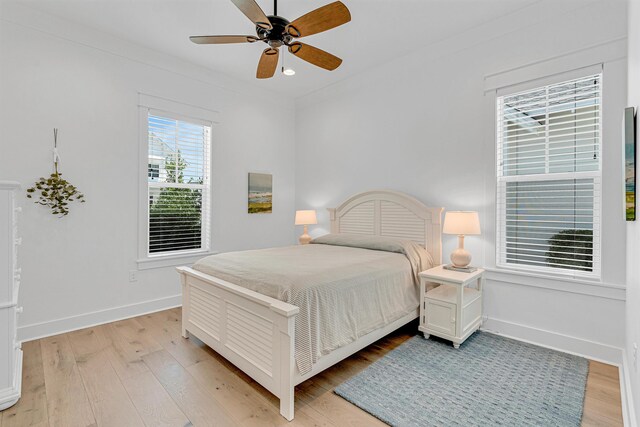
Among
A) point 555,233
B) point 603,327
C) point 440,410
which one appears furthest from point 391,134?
point 440,410

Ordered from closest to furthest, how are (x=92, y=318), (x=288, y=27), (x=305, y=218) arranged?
(x=288, y=27) < (x=92, y=318) < (x=305, y=218)

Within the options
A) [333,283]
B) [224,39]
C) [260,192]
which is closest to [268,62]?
[224,39]

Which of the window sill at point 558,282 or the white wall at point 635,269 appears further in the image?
the window sill at point 558,282

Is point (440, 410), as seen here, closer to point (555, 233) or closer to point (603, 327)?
point (603, 327)

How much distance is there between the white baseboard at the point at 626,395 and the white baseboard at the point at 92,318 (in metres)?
3.97

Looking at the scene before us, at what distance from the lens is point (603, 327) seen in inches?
94.6

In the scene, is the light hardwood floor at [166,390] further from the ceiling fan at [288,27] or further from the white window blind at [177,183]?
the ceiling fan at [288,27]

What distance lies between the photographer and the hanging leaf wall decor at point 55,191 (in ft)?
9.32

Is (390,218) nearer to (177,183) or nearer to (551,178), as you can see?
(551,178)

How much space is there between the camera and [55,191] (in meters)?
2.89

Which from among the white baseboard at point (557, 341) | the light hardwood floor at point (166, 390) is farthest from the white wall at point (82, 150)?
the white baseboard at point (557, 341)

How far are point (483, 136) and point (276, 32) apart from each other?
7.08ft

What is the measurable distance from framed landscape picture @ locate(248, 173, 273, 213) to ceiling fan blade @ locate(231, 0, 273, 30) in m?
2.62

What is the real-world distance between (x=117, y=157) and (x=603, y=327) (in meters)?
4.71
